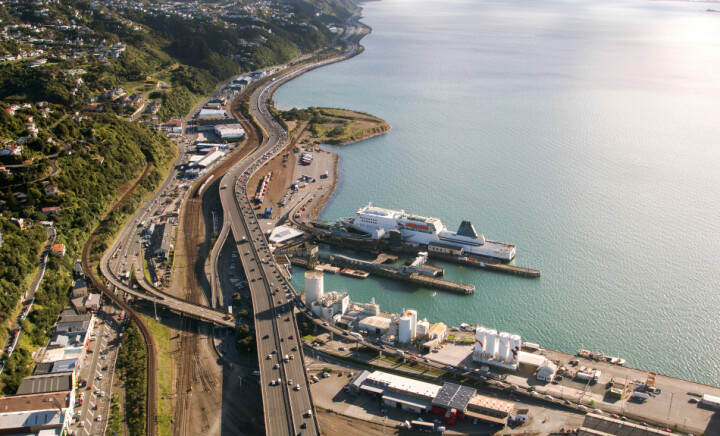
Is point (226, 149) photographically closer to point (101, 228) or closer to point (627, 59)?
point (101, 228)

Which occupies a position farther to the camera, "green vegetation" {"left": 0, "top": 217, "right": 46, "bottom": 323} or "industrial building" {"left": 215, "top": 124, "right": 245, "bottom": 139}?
"industrial building" {"left": 215, "top": 124, "right": 245, "bottom": 139}

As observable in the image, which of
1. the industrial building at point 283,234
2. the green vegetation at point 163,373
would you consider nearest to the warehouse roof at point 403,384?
the green vegetation at point 163,373

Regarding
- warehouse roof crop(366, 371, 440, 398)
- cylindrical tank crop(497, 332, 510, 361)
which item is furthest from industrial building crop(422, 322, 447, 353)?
cylindrical tank crop(497, 332, 510, 361)

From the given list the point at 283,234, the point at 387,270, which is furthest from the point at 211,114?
the point at 387,270

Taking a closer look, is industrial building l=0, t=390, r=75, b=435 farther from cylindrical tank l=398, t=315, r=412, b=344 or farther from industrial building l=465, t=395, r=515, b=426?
industrial building l=465, t=395, r=515, b=426

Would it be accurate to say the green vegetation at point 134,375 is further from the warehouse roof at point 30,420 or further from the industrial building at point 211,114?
the industrial building at point 211,114

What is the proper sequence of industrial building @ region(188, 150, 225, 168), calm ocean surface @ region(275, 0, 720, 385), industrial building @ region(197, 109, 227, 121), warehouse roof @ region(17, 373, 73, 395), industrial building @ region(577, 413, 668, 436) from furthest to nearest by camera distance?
industrial building @ region(197, 109, 227, 121), industrial building @ region(188, 150, 225, 168), calm ocean surface @ region(275, 0, 720, 385), warehouse roof @ region(17, 373, 73, 395), industrial building @ region(577, 413, 668, 436)
